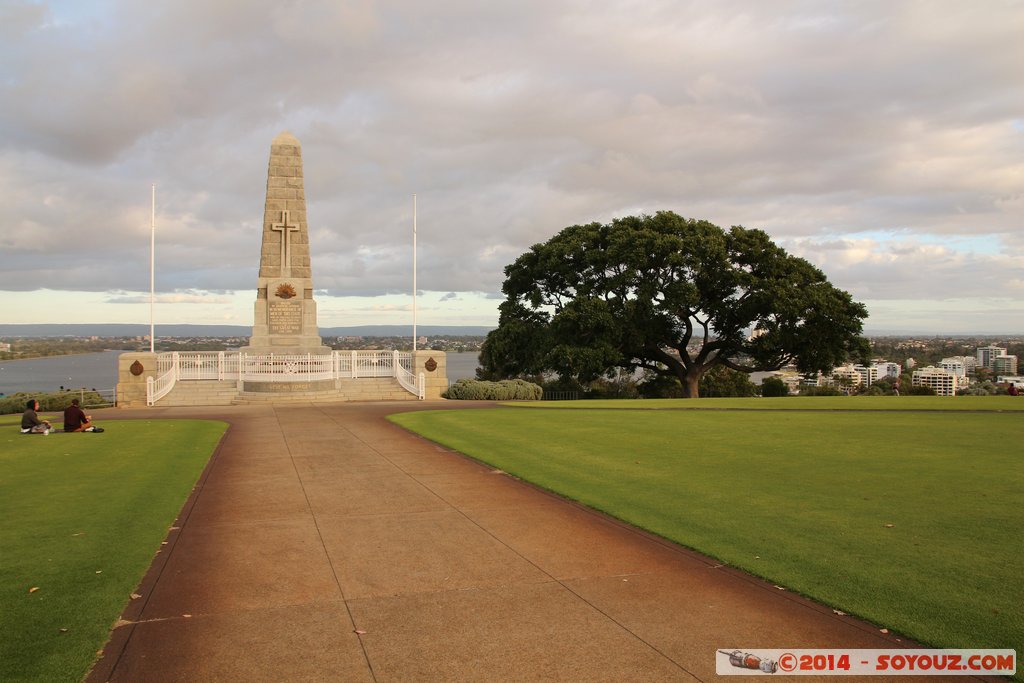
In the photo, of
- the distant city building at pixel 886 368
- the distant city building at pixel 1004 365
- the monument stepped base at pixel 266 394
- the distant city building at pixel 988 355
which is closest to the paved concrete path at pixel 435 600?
the monument stepped base at pixel 266 394

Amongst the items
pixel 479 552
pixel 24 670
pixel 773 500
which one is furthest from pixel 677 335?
pixel 24 670

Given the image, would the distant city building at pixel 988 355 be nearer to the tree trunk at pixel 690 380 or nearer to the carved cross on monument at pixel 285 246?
the tree trunk at pixel 690 380

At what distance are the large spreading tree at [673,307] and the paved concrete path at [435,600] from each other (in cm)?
3005

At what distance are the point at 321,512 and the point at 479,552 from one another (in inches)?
105

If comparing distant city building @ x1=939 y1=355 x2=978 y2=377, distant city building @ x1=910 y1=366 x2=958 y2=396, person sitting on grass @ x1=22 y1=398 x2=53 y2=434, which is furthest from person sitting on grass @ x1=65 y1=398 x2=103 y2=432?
distant city building @ x1=939 y1=355 x2=978 y2=377

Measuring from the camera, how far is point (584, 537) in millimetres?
7574

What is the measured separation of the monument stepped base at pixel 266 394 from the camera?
27.8 m

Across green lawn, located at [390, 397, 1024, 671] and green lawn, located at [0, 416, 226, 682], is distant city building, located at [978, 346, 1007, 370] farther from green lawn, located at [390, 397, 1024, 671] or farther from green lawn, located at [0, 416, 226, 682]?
green lawn, located at [0, 416, 226, 682]

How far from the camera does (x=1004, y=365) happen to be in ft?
277

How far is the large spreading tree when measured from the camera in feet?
128

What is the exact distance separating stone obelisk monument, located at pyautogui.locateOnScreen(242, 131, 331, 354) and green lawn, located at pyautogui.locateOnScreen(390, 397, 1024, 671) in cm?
1785

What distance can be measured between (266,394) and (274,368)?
152cm

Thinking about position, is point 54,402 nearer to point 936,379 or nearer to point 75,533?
point 75,533

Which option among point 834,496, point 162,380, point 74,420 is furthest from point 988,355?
point 74,420
